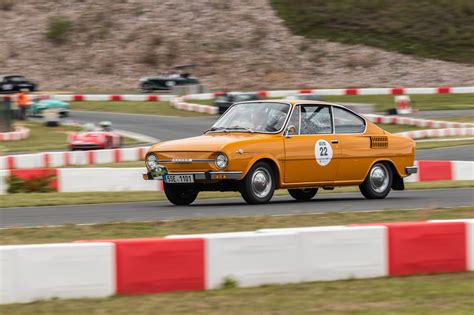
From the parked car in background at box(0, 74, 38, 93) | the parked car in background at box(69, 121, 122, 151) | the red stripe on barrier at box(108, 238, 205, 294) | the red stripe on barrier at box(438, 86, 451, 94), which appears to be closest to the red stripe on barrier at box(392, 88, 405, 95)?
the red stripe on barrier at box(438, 86, 451, 94)

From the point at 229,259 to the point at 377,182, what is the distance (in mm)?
6712

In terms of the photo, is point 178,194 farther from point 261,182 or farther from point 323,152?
point 323,152

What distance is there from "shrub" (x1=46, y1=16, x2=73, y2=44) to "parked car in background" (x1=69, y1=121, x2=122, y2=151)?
2985cm

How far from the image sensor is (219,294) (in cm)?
648

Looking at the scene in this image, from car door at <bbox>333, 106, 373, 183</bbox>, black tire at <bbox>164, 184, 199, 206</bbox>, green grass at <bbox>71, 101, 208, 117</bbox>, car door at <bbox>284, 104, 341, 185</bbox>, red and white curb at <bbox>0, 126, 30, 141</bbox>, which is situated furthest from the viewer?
green grass at <bbox>71, 101, 208, 117</bbox>

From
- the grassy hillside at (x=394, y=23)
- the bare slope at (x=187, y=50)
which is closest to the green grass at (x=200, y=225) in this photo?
the bare slope at (x=187, y=50)

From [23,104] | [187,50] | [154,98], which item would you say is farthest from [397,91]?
[23,104]

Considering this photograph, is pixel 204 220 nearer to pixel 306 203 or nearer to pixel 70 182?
pixel 306 203

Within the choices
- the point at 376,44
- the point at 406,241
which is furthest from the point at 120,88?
the point at 406,241

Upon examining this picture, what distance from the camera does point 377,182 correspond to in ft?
42.9

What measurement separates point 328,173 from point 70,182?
5.06 meters

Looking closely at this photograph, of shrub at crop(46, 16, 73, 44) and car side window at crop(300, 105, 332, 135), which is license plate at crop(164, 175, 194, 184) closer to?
car side window at crop(300, 105, 332, 135)

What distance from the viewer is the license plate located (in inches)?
455

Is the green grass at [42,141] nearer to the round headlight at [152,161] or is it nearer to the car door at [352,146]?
the round headlight at [152,161]
